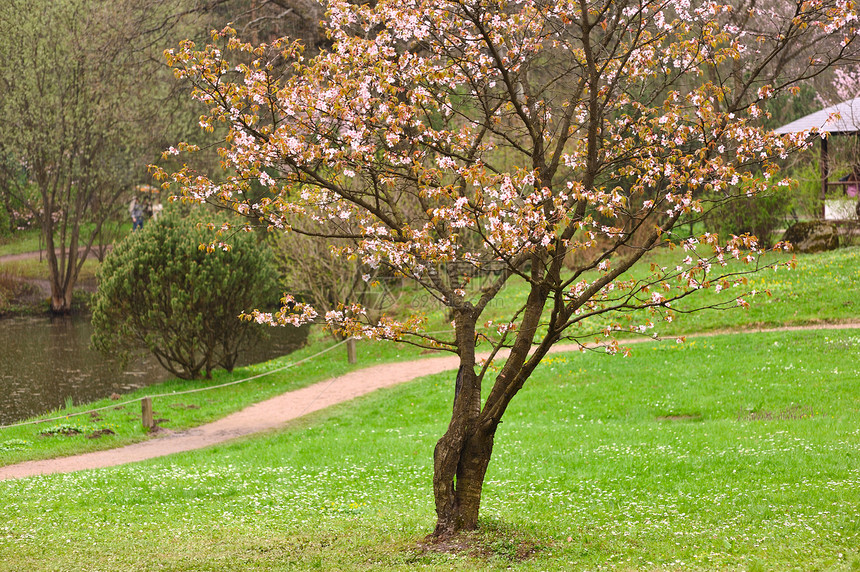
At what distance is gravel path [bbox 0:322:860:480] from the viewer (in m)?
12.3

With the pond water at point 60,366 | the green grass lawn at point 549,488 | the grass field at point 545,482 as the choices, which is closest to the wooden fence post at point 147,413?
the grass field at point 545,482

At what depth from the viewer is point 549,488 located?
366 inches

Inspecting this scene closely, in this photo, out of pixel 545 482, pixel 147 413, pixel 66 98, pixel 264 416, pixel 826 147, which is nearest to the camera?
pixel 545 482

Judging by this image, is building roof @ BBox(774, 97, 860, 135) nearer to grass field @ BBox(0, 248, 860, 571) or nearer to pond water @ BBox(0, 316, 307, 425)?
grass field @ BBox(0, 248, 860, 571)

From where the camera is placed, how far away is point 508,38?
7449 millimetres

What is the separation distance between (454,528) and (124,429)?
9219mm

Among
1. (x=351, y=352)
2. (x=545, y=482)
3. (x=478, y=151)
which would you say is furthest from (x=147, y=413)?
(x=478, y=151)

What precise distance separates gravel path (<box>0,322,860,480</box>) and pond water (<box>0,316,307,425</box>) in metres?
4.71

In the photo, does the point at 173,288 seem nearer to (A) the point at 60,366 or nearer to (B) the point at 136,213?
(A) the point at 60,366

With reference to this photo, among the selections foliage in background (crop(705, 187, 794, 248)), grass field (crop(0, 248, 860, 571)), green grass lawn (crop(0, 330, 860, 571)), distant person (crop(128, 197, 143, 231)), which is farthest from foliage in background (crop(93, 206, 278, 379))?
distant person (crop(128, 197, 143, 231))

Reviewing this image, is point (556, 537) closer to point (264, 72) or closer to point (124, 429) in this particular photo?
point (264, 72)

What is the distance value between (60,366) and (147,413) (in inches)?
374

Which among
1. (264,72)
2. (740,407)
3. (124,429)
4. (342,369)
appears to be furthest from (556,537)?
(342,369)

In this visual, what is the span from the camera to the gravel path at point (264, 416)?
12.3 meters
